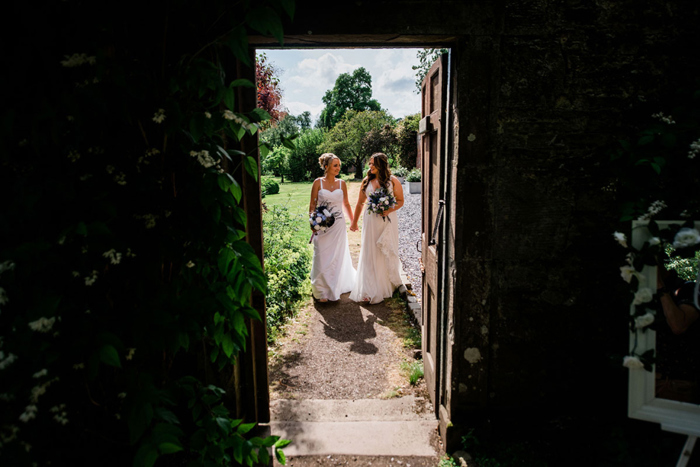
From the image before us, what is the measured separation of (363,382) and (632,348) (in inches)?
107

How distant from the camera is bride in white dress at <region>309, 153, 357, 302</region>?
628 cm

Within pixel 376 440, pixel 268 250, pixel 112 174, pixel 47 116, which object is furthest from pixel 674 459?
pixel 268 250

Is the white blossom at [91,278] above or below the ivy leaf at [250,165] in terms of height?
below

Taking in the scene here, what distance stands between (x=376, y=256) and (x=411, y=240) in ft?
15.4

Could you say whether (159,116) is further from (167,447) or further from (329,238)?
(329,238)

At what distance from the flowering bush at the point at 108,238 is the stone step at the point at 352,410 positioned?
5.75ft

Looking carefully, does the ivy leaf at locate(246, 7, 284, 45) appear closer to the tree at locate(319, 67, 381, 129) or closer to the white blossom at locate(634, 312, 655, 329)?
the white blossom at locate(634, 312, 655, 329)

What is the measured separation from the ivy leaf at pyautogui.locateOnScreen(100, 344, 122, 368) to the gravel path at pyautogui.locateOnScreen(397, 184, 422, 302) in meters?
5.46

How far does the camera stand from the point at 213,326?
71.7 inches

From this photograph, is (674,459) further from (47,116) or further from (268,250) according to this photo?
(268,250)

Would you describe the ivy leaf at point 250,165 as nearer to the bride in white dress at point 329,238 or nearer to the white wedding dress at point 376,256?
the bride in white dress at point 329,238

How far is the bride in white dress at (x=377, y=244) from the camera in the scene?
20.8 ft

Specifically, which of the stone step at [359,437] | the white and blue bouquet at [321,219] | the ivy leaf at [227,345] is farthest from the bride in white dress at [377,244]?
the ivy leaf at [227,345]

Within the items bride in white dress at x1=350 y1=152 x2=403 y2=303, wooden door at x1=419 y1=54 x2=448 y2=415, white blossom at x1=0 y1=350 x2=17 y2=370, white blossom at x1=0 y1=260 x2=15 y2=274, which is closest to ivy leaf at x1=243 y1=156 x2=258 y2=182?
white blossom at x1=0 y1=260 x2=15 y2=274
